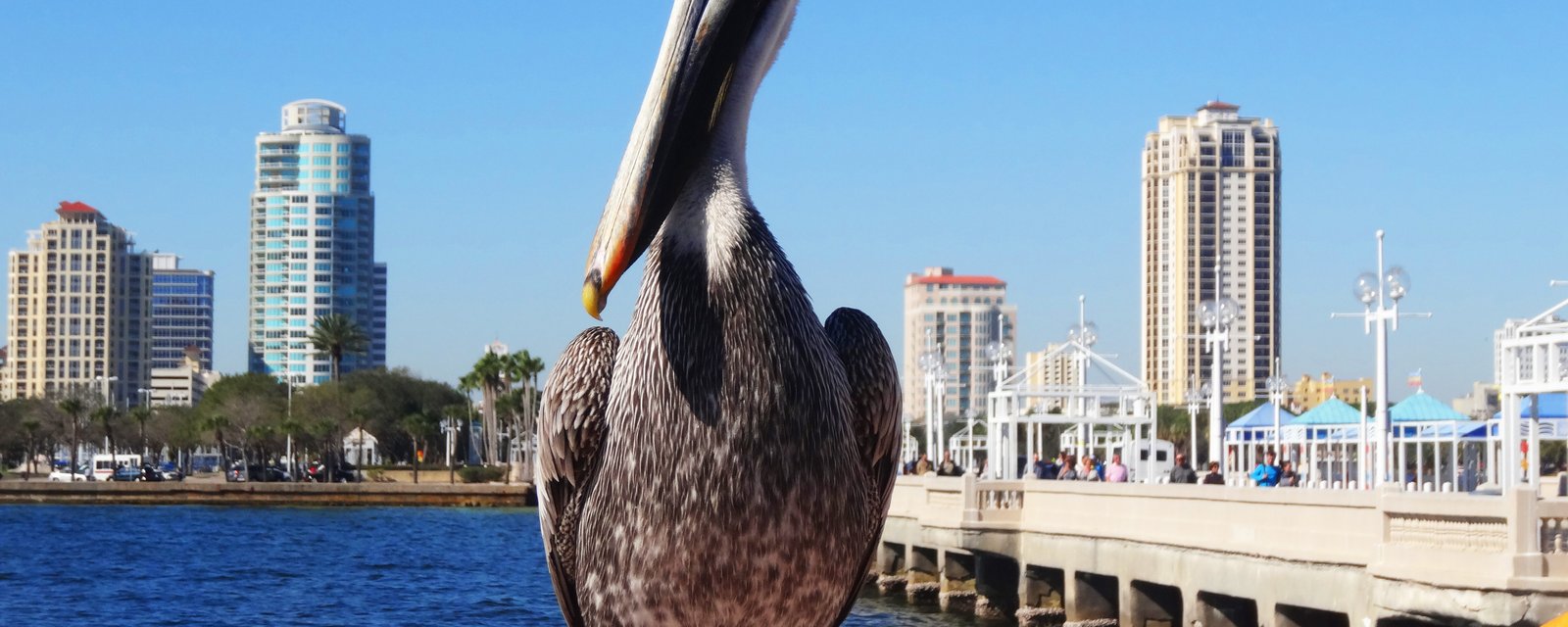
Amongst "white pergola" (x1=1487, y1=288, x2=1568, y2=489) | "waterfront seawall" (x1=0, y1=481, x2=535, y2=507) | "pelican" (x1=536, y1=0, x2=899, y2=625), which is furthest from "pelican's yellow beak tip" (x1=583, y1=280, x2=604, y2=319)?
"waterfront seawall" (x1=0, y1=481, x2=535, y2=507)

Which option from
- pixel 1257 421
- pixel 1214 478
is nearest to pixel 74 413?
pixel 1257 421

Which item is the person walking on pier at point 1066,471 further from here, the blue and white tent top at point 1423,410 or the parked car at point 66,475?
the parked car at point 66,475

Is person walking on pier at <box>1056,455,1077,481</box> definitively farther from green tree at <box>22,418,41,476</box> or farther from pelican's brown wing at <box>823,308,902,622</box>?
green tree at <box>22,418,41,476</box>

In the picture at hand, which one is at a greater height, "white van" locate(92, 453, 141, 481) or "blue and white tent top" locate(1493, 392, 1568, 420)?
"blue and white tent top" locate(1493, 392, 1568, 420)

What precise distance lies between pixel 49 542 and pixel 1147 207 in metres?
114

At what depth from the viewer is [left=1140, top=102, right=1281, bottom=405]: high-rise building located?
511ft

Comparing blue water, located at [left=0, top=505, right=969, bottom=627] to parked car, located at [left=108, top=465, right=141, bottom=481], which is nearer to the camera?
blue water, located at [left=0, top=505, right=969, bottom=627]

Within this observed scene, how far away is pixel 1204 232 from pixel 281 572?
11769 centimetres

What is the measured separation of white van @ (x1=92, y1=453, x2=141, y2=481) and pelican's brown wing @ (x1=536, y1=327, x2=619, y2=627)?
351 ft

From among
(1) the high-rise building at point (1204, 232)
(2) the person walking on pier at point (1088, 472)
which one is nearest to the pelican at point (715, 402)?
(2) the person walking on pier at point (1088, 472)

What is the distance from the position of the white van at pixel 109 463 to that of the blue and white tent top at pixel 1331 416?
8048cm

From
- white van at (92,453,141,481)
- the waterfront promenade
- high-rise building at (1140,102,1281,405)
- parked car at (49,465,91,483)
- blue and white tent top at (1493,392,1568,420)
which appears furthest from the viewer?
high-rise building at (1140,102,1281,405)

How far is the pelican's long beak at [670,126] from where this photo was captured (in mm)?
4223

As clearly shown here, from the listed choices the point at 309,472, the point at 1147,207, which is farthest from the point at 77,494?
the point at 1147,207
